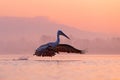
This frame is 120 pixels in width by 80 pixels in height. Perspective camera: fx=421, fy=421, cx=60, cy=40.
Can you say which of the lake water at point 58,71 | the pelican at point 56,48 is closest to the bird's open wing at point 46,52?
the pelican at point 56,48

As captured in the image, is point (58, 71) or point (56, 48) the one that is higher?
point (56, 48)

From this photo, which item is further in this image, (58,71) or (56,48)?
(58,71)

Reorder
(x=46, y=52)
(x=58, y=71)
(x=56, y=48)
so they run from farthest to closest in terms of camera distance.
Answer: (x=58, y=71) < (x=46, y=52) < (x=56, y=48)

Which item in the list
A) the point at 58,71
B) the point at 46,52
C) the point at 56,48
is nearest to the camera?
the point at 56,48

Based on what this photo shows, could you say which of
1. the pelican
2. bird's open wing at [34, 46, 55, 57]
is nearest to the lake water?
bird's open wing at [34, 46, 55, 57]

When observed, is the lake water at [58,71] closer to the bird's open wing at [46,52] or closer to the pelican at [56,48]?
the bird's open wing at [46,52]

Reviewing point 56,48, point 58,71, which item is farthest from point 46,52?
point 58,71

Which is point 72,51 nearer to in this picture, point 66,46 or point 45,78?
point 66,46

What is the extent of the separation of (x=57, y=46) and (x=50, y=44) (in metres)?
2.16

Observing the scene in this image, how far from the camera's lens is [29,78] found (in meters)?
29.6

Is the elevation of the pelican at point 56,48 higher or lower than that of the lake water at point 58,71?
higher

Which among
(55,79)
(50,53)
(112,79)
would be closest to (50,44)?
(50,53)

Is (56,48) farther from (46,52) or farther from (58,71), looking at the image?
(58,71)

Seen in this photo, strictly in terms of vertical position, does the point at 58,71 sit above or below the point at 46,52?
below
